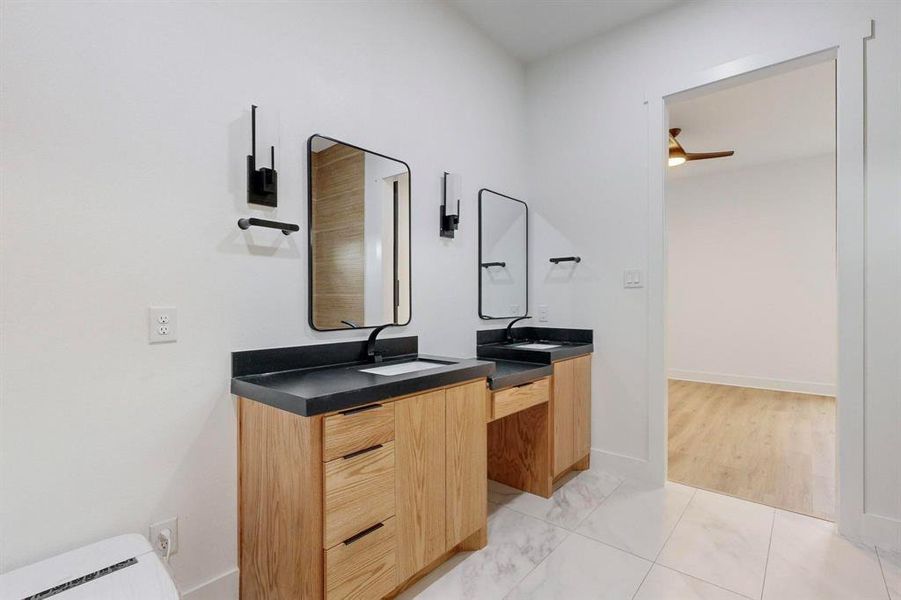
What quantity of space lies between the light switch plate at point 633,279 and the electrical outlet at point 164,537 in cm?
254

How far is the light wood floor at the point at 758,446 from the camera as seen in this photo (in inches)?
96.9

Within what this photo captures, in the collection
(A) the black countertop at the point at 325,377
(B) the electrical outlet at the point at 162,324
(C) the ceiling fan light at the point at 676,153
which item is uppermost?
(C) the ceiling fan light at the point at 676,153

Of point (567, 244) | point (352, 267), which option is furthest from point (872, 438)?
point (352, 267)

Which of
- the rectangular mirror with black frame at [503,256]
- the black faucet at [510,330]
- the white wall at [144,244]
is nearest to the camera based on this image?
the white wall at [144,244]

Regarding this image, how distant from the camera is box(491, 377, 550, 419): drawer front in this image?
2.06 metres

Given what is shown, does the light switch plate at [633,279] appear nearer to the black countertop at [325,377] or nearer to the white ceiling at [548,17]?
the black countertop at [325,377]

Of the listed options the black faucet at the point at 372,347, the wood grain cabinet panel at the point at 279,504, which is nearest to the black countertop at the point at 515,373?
the black faucet at the point at 372,347

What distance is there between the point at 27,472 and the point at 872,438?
3196 mm

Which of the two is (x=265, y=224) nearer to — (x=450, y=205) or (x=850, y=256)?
(x=450, y=205)

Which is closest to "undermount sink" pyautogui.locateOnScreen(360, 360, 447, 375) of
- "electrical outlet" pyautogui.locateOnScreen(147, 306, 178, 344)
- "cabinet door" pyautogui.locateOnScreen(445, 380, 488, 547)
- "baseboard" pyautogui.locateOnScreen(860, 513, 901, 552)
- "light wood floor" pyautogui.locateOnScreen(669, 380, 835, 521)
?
"cabinet door" pyautogui.locateOnScreen(445, 380, 488, 547)

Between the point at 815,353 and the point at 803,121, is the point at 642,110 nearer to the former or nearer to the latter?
the point at 803,121

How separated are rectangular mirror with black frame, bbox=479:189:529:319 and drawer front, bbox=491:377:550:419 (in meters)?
0.65

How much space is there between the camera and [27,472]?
3.86ft

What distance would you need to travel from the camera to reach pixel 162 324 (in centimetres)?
141
